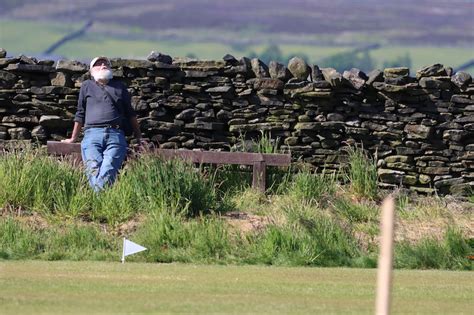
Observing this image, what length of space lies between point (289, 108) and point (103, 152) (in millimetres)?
3332

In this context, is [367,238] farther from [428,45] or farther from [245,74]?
[428,45]

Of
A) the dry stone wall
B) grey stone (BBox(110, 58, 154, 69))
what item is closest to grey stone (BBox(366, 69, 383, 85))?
the dry stone wall

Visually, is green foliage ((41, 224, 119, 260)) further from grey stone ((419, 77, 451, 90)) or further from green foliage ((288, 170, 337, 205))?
grey stone ((419, 77, 451, 90))

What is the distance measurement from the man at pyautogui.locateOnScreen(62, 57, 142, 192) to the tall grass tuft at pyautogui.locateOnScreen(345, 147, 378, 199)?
9.93ft

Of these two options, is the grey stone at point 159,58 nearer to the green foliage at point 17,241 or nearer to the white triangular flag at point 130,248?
the green foliage at point 17,241

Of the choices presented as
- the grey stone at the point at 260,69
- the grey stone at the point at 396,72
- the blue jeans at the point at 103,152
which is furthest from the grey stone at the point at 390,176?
the blue jeans at the point at 103,152

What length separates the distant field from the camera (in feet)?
48.5

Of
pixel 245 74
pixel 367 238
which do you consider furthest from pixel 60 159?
pixel 367 238

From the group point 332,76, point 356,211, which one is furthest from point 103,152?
point 332,76

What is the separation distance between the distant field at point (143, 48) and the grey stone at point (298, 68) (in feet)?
2.27

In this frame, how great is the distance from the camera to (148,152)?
13281 mm

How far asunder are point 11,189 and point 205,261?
2.80m

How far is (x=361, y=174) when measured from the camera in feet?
48.7

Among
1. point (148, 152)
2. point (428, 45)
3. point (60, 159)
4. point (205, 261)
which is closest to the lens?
point (205, 261)
